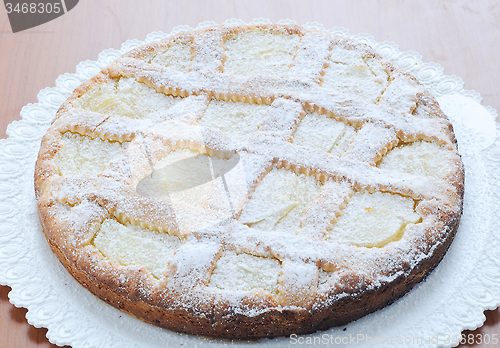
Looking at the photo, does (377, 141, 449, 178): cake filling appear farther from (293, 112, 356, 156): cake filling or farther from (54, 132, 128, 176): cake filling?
(54, 132, 128, 176): cake filling

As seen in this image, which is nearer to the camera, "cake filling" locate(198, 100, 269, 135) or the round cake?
the round cake

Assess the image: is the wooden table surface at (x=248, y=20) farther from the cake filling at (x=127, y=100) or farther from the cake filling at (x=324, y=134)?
the cake filling at (x=324, y=134)

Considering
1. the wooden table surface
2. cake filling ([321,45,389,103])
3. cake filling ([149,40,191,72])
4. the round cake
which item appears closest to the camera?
the round cake

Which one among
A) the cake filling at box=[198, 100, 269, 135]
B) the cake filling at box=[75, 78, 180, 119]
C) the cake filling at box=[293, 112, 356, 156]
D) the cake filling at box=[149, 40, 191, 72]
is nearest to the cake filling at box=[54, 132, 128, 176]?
the cake filling at box=[75, 78, 180, 119]

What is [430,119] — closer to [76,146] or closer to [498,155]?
[498,155]

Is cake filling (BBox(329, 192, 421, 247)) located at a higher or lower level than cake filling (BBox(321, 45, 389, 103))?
lower

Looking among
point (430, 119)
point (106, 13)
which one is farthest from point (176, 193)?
point (106, 13)
